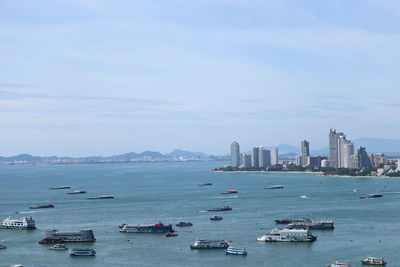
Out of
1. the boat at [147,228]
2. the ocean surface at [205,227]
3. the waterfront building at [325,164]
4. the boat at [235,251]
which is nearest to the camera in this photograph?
the ocean surface at [205,227]

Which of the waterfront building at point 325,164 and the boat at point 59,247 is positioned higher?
the waterfront building at point 325,164

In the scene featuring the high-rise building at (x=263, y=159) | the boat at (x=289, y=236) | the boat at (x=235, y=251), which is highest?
the high-rise building at (x=263, y=159)

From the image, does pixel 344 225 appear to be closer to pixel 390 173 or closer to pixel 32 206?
pixel 32 206

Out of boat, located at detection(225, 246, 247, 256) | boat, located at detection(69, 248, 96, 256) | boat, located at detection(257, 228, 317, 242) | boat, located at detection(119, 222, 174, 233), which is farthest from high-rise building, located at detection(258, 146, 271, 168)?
boat, located at detection(69, 248, 96, 256)

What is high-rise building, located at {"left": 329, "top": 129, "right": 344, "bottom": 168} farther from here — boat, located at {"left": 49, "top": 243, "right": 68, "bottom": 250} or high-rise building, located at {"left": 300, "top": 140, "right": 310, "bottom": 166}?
boat, located at {"left": 49, "top": 243, "right": 68, "bottom": 250}

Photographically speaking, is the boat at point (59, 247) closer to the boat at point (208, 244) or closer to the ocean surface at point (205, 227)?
the ocean surface at point (205, 227)

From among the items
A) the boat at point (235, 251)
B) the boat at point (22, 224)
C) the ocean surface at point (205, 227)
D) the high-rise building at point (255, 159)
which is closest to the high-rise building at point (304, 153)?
the high-rise building at point (255, 159)
